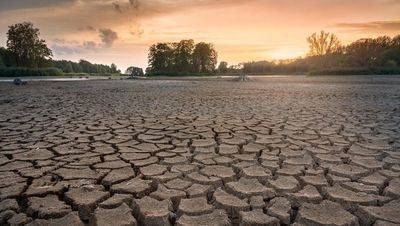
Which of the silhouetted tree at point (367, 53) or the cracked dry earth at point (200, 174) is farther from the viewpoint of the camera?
the silhouetted tree at point (367, 53)

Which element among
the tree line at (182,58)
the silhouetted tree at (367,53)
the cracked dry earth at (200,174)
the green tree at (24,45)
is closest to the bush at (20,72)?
the green tree at (24,45)

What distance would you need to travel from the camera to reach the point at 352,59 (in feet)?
133

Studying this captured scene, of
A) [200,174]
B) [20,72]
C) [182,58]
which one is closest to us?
[200,174]

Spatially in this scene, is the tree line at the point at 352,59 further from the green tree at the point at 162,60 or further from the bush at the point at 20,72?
the bush at the point at 20,72

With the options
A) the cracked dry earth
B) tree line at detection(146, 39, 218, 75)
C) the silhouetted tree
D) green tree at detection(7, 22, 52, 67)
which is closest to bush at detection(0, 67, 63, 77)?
green tree at detection(7, 22, 52, 67)

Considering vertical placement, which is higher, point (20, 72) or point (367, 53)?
point (367, 53)

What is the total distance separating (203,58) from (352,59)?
23412 millimetres

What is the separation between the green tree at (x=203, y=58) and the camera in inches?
2143

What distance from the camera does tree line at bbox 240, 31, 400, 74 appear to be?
33719 millimetres

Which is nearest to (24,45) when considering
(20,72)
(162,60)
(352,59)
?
(20,72)

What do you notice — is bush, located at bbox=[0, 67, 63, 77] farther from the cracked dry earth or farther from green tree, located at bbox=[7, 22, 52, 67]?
the cracked dry earth

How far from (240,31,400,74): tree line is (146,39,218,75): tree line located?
813 cm

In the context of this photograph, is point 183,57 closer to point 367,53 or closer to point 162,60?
point 162,60

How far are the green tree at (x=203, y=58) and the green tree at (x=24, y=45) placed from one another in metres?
23.2
